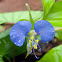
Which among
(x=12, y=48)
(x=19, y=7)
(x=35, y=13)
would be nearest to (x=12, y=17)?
(x=35, y=13)

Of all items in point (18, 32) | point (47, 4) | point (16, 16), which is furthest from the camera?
point (16, 16)

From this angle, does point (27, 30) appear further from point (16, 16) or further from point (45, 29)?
point (16, 16)

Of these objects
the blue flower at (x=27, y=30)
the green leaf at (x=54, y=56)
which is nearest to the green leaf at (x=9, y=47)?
the green leaf at (x=54, y=56)

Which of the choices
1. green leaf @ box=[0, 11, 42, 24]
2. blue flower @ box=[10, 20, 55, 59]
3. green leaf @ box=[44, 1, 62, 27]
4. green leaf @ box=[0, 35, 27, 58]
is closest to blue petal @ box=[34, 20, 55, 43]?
blue flower @ box=[10, 20, 55, 59]

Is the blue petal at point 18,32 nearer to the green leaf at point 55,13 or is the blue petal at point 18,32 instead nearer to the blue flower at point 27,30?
the blue flower at point 27,30

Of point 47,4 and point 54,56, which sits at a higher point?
point 47,4

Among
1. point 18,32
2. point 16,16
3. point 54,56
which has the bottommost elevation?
point 54,56

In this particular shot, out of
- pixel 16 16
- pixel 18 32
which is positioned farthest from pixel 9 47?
pixel 18 32
